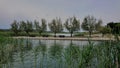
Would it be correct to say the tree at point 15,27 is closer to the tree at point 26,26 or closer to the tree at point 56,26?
the tree at point 26,26

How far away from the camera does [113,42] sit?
9914 mm

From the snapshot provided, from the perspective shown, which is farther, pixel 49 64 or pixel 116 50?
pixel 49 64

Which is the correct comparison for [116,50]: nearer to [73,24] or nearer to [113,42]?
[113,42]

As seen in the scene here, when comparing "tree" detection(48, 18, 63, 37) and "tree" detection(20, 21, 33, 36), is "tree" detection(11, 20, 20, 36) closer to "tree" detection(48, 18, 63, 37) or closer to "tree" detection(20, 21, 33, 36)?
"tree" detection(20, 21, 33, 36)

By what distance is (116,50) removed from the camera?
31.0 ft

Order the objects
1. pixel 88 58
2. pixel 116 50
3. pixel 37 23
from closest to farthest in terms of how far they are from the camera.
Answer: pixel 88 58 → pixel 116 50 → pixel 37 23

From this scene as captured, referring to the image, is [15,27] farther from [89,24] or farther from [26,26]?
[89,24]

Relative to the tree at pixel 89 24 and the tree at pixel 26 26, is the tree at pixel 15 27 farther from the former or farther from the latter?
the tree at pixel 89 24

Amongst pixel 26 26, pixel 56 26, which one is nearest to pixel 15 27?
pixel 26 26

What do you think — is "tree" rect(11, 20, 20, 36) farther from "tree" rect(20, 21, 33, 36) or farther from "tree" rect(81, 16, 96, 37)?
"tree" rect(81, 16, 96, 37)

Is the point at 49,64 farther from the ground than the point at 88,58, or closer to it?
closer to it

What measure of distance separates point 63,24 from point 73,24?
3.59m

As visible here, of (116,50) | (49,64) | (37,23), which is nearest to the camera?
(116,50)

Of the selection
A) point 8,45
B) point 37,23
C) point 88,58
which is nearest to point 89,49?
point 88,58
